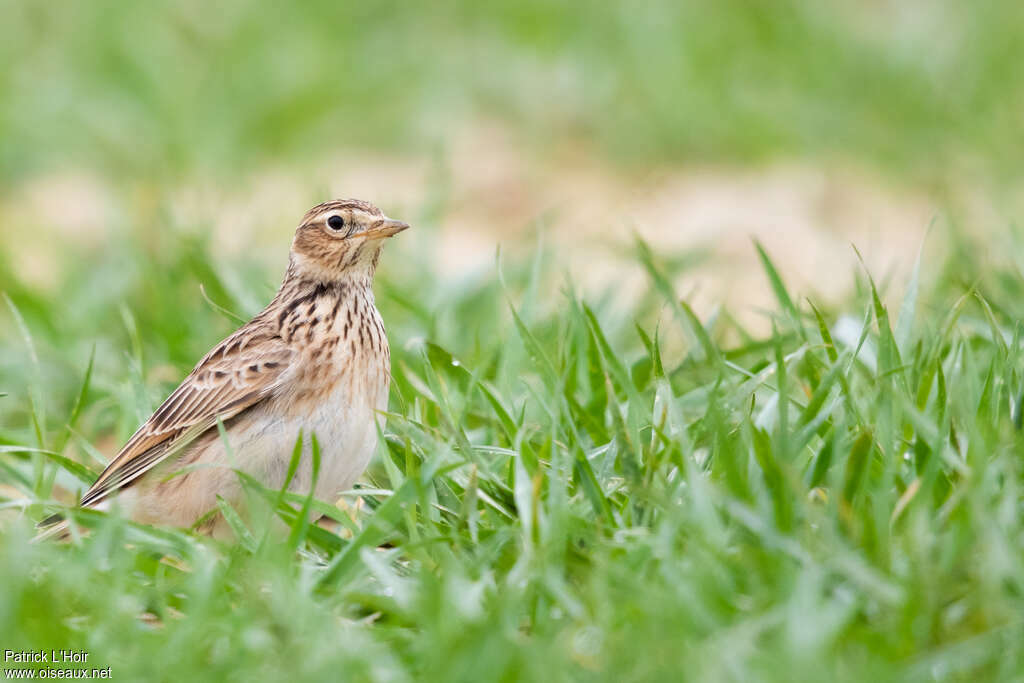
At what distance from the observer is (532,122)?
935 centimetres

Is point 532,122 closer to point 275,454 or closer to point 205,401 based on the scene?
point 205,401

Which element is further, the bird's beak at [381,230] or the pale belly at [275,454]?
the bird's beak at [381,230]

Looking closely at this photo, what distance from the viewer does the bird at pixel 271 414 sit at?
13.8 ft

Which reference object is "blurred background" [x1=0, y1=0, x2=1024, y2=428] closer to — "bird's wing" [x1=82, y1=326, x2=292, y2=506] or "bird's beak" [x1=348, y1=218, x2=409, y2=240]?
"bird's beak" [x1=348, y1=218, x2=409, y2=240]

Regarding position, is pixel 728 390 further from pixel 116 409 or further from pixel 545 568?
pixel 116 409

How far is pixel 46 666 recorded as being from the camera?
3.28 meters

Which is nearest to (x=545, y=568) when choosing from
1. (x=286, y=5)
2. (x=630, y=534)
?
(x=630, y=534)

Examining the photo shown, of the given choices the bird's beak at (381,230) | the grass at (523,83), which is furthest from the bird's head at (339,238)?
the grass at (523,83)

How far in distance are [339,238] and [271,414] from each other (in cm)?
71

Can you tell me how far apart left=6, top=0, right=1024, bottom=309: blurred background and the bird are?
2857mm

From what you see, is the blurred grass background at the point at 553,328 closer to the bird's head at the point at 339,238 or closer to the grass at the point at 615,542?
the grass at the point at 615,542

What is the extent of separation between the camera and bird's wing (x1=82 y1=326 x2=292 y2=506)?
4.35 metres

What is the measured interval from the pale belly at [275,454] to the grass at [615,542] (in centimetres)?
10

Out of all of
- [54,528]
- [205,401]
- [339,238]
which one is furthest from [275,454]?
[339,238]
